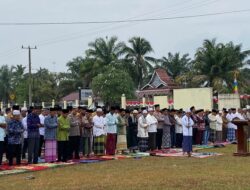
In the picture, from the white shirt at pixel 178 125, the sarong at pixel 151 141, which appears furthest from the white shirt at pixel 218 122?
the sarong at pixel 151 141

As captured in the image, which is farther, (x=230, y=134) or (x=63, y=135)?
(x=230, y=134)

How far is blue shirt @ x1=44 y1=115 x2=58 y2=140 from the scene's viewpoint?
14141 mm

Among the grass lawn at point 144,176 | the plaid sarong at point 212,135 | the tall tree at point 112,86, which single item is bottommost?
the grass lawn at point 144,176

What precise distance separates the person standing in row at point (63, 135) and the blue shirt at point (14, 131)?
1.21 metres

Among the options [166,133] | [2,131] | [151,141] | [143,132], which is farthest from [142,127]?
[2,131]

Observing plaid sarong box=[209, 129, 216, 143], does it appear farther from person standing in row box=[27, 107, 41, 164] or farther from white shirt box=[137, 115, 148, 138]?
person standing in row box=[27, 107, 41, 164]

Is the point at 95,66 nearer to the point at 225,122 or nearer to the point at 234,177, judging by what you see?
the point at 225,122

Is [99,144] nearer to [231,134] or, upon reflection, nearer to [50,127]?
[50,127]

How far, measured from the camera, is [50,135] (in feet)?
46.9

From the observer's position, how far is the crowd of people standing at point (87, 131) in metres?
13.8

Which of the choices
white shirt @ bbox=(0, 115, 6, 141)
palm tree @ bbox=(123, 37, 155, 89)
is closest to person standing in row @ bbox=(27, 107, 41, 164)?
white shirt @ bbox=(0, 115, 6, 141)

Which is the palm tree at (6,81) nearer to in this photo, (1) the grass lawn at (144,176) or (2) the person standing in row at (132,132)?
(2) the person standing in row at (132,132)

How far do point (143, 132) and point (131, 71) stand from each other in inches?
1289

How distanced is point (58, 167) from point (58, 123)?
4.78 ft
